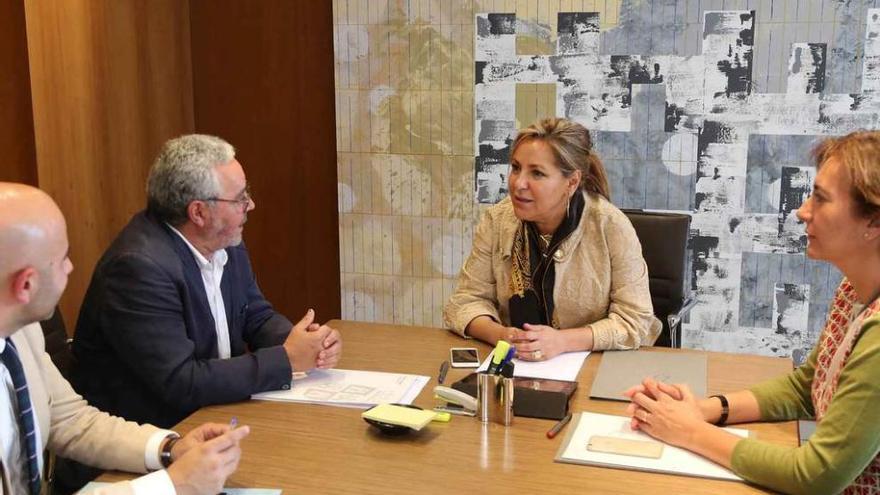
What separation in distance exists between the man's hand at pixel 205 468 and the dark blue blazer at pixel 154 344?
429 millimetres

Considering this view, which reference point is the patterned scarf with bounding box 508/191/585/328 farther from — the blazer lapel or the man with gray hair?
the blazer lapel

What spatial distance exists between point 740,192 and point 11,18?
2.87 m

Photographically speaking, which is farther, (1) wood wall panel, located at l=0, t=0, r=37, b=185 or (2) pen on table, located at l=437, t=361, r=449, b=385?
(1) wood wall panel, located at l=0, t=0, r=37, b=185

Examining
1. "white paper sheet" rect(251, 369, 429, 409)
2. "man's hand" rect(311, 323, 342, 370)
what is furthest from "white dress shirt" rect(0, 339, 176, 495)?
"man's hand" rect(311, 323, 342, 370)

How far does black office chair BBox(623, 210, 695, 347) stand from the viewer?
2928 millimetres

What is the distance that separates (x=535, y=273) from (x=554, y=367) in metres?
0.46

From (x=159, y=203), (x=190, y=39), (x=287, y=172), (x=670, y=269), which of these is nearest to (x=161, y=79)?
(x=190, y=39)

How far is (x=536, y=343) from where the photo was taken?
228 cm

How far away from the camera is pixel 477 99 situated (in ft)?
12.1

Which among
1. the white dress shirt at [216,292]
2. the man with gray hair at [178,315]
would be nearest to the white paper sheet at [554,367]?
the man with gray hair at [178,315]

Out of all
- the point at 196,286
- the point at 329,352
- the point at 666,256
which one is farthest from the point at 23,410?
the point at 666,256

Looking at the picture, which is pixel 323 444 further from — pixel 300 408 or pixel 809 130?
pixel 809 130

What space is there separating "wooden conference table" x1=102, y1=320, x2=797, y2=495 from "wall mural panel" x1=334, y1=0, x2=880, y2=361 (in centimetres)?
150

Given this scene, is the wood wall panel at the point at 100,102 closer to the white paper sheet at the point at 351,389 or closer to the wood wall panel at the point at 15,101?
the wood wall panel at the point at 15,101
